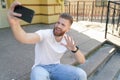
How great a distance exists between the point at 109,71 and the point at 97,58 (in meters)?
0.38

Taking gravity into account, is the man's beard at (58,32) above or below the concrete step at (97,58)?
above

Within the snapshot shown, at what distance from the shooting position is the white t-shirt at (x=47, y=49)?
7.90 ft

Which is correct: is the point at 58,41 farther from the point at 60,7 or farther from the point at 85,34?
the point at 60,7

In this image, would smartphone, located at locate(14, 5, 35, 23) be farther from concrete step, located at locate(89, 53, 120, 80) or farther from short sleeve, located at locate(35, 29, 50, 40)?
concrete step, located at locate(89, 53, 120, 80)

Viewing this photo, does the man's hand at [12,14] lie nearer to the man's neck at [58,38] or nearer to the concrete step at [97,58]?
Answer: the man's neck at [58,38]

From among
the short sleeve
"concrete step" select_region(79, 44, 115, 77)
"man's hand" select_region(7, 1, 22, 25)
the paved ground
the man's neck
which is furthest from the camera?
"concrete step" select_region(79, 44, 115, 77)

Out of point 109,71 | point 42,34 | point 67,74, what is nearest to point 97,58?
point 109,71

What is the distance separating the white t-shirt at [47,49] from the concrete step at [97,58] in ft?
4.12

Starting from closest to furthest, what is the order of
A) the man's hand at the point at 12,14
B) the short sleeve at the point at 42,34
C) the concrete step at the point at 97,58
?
the man's hand at the point at 12,14, the short sleeve at the point at 42,34, the concrete step at the point at 97,58

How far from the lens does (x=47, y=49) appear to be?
2434 mm

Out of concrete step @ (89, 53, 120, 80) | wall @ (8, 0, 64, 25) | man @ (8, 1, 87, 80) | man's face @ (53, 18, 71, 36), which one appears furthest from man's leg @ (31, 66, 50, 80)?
wall @ (8, 0, 64, 25)

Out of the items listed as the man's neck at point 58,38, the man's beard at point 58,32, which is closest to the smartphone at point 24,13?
the man's beard at point 58,32

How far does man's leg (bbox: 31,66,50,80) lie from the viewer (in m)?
2.20

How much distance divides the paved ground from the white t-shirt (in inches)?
24.3
